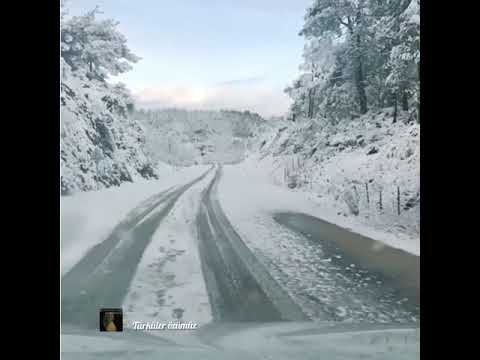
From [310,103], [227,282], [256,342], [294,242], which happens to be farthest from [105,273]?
[310,103]

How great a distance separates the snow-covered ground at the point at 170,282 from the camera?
2287 mm

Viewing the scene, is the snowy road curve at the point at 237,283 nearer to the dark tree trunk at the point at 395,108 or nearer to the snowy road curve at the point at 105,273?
the snowy road curve at the point at 105,273

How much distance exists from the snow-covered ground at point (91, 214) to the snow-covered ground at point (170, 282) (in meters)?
0.25

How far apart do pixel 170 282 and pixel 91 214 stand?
62 cm

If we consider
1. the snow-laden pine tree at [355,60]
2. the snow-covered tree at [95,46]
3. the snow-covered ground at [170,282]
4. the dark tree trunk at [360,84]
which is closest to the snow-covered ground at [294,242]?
the snow-covered ground at [170,282]

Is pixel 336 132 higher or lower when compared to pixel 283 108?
lower

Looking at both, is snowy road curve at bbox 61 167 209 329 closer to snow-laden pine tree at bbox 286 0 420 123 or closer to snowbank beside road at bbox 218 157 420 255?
snowbank beside road at bbox 218 157 420 255

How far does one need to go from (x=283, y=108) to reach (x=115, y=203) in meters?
1.23

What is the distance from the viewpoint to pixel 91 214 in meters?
2.38

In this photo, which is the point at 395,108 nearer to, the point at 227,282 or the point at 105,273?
the point at 227,282

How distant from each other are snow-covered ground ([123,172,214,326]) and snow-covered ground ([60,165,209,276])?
0.25 metres
